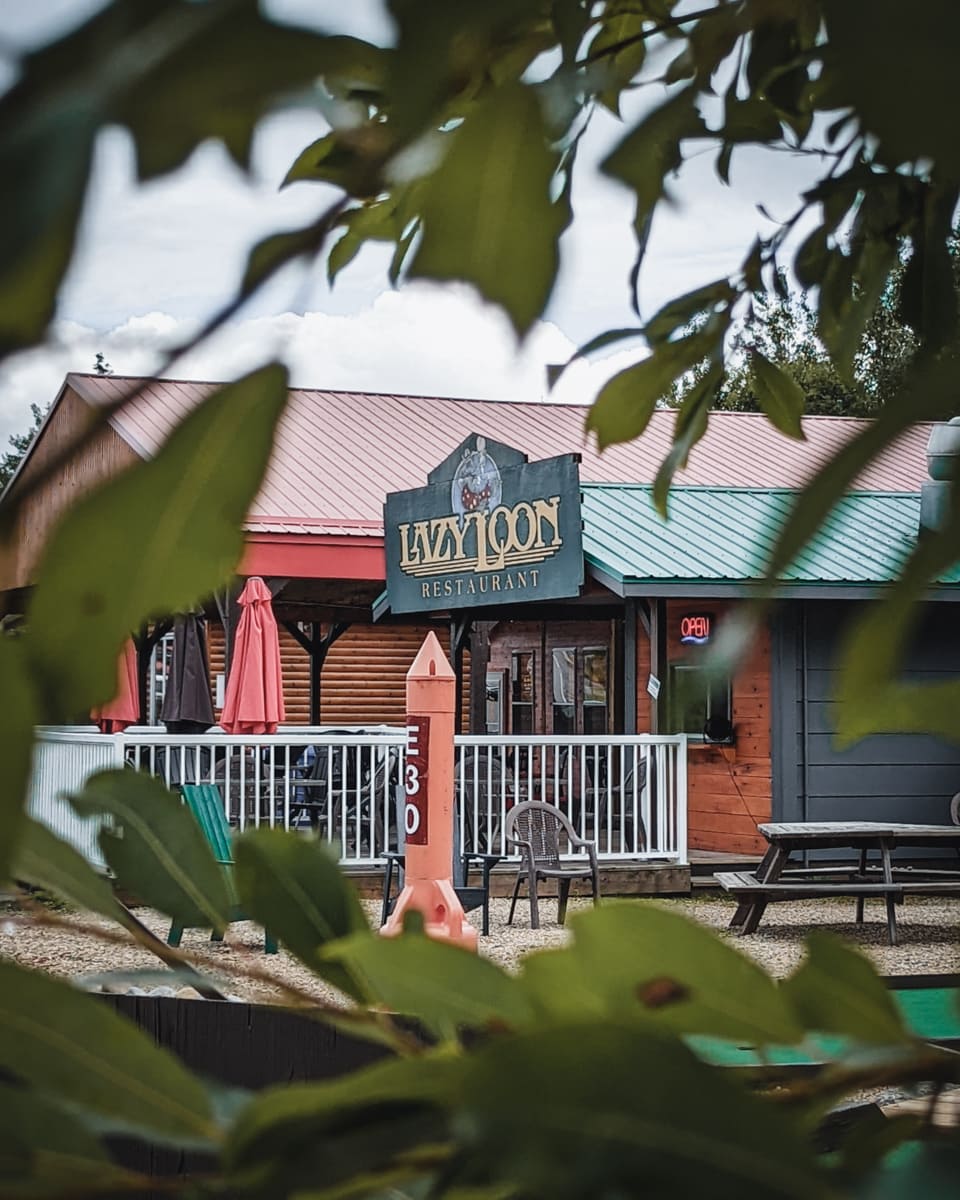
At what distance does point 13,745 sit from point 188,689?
11.5 m

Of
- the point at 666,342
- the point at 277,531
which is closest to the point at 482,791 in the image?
the point at 277,531

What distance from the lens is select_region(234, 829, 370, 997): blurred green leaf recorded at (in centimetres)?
41

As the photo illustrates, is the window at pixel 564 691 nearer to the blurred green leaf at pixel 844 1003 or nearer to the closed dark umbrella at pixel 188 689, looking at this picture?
the closed dark umbrella at pixel 188 689

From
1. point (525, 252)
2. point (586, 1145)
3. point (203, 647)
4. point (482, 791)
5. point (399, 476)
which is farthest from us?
point (399, 476)

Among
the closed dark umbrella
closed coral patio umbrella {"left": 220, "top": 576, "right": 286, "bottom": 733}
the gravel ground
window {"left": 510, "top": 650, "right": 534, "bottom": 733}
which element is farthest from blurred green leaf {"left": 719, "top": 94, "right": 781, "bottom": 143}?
window {"left": 510, "top": 650, "right": 534, "bottom": 733}

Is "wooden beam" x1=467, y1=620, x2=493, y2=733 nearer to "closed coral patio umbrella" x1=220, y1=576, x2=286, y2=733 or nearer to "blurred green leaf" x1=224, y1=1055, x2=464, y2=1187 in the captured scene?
"closed coral patio umbrella" x1=220, y1=576, x2=286, y2=733

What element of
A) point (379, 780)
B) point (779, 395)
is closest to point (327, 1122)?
point (779, 395)

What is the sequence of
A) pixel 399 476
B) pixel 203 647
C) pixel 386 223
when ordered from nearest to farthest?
pixel 386 223 < pixel 203 647 < pixel 399 476

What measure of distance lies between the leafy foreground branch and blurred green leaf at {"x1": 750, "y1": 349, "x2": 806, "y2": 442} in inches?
28.4

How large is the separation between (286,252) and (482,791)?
49.3 feet

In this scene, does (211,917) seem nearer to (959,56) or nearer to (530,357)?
(530,357)

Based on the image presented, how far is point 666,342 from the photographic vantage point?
36.8 inches

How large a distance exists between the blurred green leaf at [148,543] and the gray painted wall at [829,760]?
12036mm

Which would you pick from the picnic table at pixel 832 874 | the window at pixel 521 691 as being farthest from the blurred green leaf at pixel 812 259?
the window at pixel 521 691
